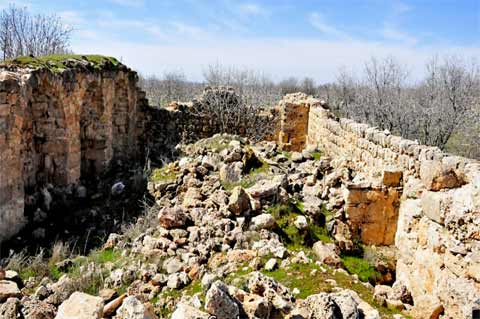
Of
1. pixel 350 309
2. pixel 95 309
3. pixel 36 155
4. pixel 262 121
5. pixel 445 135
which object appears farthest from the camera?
pixel 445 135

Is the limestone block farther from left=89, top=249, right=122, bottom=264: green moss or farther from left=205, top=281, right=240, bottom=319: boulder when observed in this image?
left=89, top=249, right=122, bottom=264: green moss

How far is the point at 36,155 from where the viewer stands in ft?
30.7

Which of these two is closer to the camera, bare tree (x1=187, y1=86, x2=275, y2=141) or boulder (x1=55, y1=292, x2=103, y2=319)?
boulder (x1=55, y1=292, x2=103, y2=319)

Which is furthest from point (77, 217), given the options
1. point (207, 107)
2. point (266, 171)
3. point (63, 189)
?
point (207, 107)

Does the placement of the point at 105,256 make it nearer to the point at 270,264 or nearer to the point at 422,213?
the point at 270,264

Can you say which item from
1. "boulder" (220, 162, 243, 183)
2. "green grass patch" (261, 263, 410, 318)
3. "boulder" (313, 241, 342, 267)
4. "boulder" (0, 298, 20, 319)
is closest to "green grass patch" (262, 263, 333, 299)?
"green grass patch" (261, 263, 410, 318)

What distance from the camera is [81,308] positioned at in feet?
14.5

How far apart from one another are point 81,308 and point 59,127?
5981mm

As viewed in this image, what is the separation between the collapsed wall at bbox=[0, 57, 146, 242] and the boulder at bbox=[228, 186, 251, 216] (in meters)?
3.71

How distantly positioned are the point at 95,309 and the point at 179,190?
404cm

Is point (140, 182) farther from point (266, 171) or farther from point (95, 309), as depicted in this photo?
point (95, 309)

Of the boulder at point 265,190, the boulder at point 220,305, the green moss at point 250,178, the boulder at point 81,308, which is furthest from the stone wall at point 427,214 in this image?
the boulder at point 81,308

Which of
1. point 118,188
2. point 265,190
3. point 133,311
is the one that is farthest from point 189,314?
point 118,188

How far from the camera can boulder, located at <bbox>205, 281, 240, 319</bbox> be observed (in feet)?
12.8
